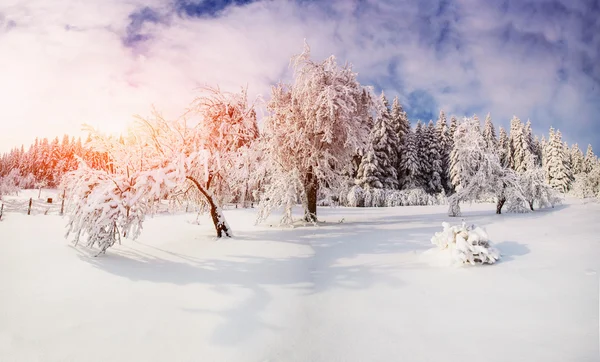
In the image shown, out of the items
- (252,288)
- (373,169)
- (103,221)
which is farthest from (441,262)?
(373,169)

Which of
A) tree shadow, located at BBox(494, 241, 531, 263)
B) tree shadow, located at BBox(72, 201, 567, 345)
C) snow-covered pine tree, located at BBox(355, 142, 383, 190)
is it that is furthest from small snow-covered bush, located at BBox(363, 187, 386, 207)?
tree shadow, located at BBox(494, 241, 531, 263)

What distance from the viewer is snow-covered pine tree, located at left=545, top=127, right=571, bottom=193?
45344mm

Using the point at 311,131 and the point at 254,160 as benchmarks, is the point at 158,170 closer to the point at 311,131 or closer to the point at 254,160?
the point at 254,160

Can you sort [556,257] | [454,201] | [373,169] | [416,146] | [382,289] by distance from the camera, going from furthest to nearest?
[416,146], [373,169], [454,201], [556,257], [382,289]

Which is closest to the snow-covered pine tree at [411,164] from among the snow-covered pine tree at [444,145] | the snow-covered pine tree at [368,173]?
the snow-covered pine tree at [368,173]

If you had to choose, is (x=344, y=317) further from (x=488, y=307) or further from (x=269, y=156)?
(x=269, y=156)

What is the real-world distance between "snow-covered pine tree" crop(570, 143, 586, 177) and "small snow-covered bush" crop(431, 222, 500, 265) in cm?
7502

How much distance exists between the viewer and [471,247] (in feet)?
17.8

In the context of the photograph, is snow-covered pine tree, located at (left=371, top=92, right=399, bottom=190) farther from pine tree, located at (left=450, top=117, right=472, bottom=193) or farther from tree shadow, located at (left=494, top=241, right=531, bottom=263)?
tree shadow, located at (left=494, top=241, right=531, bottom=263)

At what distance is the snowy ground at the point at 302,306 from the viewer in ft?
9.73

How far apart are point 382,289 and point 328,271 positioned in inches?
54.1

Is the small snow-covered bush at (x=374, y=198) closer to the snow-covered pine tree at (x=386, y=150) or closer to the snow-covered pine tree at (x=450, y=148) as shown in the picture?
the snow-covered pine tree at (x=386, y=150)

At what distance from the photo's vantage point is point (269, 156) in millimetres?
13516

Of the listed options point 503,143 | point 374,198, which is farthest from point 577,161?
point 374,198
